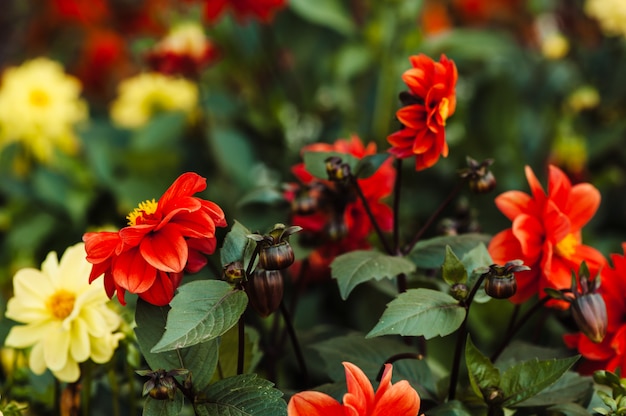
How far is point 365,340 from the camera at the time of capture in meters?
0.63

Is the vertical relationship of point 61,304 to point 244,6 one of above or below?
below

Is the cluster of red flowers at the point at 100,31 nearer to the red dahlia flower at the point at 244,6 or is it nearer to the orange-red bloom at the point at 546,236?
the red dahlia flower at the point at 244,6

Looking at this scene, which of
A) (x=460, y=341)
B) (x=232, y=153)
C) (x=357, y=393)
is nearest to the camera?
(x=357, y=393)

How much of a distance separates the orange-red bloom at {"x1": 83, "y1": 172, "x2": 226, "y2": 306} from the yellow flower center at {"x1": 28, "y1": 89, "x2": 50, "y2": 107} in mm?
1000

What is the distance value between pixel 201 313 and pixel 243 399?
6 centimetres

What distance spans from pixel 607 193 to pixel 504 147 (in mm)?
207

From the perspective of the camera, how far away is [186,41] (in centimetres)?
148

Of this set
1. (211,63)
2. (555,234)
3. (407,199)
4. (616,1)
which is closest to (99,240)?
(555,234)

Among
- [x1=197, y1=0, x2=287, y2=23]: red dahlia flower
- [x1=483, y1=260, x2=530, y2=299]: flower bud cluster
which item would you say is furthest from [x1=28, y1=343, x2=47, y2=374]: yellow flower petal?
[x1=197, y1=0, x2=287, y2=23]: red dahlia flower

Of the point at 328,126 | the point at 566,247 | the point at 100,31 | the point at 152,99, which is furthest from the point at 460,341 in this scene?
the point at 100,31

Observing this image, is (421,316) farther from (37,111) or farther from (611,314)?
(37,111)

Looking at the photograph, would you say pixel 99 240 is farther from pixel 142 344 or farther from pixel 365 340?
pixel 365 340

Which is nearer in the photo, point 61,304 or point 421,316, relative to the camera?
point 421,316

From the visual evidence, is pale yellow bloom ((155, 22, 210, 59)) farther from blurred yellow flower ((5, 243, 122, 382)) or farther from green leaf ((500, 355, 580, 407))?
green leaf ((500, 355, 580, 407))
